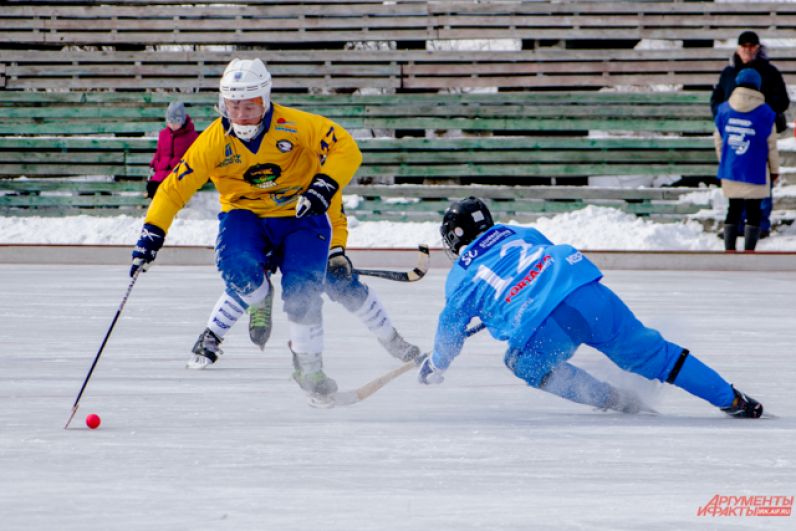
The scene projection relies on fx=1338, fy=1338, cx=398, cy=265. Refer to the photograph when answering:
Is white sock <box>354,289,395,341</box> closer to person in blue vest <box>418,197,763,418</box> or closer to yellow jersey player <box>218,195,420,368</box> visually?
yellow jersey player <box>218,195,420,368</box>

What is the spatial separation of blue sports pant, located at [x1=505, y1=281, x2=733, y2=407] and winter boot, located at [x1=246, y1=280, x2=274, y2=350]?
5.92 ft

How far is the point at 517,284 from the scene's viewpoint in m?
4.44

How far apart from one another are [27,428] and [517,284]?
1.65 m

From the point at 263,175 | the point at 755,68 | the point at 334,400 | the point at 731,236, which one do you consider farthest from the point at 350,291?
the point at 755,68

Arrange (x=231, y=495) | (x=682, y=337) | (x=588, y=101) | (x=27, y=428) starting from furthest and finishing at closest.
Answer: (x=588, y=101)
(x=682, y=337)
(x=27, y=428)
(x=231, y=495)

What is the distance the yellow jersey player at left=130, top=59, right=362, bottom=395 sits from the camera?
5.00m

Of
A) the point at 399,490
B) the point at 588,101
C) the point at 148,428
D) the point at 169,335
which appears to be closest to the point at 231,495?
the point at 399,490

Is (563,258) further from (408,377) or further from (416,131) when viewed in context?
(416,131)

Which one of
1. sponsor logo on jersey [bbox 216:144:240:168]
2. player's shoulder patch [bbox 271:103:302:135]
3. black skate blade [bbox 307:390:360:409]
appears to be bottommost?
black skate blade [bbox 307:390:360:409]

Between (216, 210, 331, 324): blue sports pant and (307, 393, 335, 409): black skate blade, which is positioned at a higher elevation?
(216, 210, 331, 324): blue sports pant

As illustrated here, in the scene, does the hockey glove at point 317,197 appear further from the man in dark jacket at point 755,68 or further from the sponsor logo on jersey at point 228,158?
the man in dark jacket at point 755,68

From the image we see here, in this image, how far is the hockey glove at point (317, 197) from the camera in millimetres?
4996

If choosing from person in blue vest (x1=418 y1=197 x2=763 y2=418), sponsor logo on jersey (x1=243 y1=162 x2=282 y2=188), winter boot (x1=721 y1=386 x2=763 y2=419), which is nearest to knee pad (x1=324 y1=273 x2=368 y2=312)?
sponsor logo on jersey (x1=243 y1=162 x2=282 y2=188)

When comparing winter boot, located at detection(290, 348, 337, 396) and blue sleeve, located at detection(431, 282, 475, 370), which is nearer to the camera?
blue sleeve, located at detection(431, 282, 475, 370)
